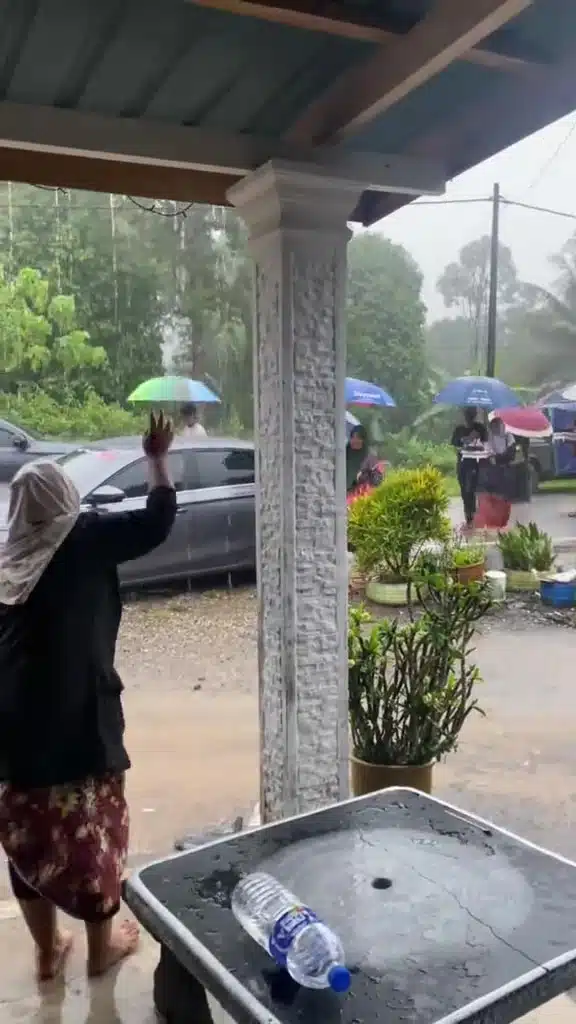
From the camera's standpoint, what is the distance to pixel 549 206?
157 inches

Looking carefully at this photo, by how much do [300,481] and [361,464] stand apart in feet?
5.81

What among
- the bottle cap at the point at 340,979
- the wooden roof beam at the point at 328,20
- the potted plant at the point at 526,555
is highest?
the wooden roof beam at the point at 328,20

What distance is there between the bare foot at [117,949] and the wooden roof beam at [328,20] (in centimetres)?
155

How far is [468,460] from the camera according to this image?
4902mm

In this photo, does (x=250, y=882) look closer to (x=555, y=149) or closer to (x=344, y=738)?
(x=344, y=738)

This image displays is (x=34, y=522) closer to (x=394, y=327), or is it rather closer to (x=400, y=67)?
(x=400, y=67)

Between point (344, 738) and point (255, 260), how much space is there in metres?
1.03

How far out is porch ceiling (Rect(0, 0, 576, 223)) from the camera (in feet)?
4.10

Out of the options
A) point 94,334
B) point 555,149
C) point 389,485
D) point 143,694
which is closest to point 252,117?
point 555,149

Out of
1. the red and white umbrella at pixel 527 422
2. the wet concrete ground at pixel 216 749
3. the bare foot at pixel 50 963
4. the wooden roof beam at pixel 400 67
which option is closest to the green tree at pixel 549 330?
the red and white umbrella at pixel 527 422

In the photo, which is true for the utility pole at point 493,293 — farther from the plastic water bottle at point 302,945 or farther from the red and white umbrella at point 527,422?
the plastic water bottle at point 302,945

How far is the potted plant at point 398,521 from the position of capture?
14.9 feet

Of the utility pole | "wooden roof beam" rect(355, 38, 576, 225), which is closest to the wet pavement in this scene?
the utility pole

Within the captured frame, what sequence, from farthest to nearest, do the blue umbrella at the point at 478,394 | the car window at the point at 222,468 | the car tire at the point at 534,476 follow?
the car tire at the point at 534,476, the car window at the point at 222,468, the blue umbrella at the point at 478,394
